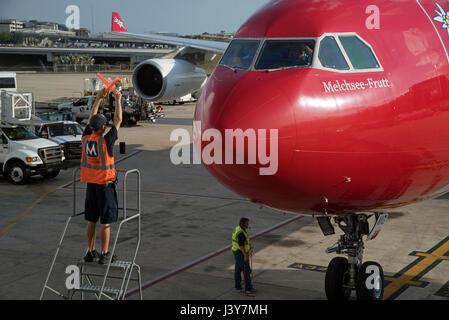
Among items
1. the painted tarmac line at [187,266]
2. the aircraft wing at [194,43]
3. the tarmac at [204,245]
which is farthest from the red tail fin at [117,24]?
the painted tarmac line at [187,266]

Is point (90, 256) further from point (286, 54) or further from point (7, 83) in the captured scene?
point (7, 83)

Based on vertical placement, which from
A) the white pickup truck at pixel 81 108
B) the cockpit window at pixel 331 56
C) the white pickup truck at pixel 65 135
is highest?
the white pickup truck at pixel 81 108

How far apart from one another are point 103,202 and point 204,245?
21.0ft

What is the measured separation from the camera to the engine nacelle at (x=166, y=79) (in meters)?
25.0

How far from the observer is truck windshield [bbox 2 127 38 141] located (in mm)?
26203

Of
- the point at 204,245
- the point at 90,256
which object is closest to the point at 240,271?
the point at 204,245

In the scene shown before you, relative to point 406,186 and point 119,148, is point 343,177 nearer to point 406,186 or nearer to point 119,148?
point 406,186

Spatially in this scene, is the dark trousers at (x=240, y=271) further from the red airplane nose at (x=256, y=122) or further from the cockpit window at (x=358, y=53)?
the cockpit window at (x=358, y=53)

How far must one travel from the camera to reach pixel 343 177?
9555 millimetres

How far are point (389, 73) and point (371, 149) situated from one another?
A: 3.85 ft

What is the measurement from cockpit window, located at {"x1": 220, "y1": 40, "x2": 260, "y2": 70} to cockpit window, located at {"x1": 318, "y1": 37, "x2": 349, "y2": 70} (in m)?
1.01

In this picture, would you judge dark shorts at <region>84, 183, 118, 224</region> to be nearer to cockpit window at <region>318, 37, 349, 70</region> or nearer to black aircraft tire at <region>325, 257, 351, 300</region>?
cockpit window at <region>318, 37, 349, 70</region>

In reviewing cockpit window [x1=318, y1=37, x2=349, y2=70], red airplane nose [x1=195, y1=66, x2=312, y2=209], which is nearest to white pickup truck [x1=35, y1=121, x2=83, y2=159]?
red airplane nose [x1=195, y1=66, x2=312, y2=209]

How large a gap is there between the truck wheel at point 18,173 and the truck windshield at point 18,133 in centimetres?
136
